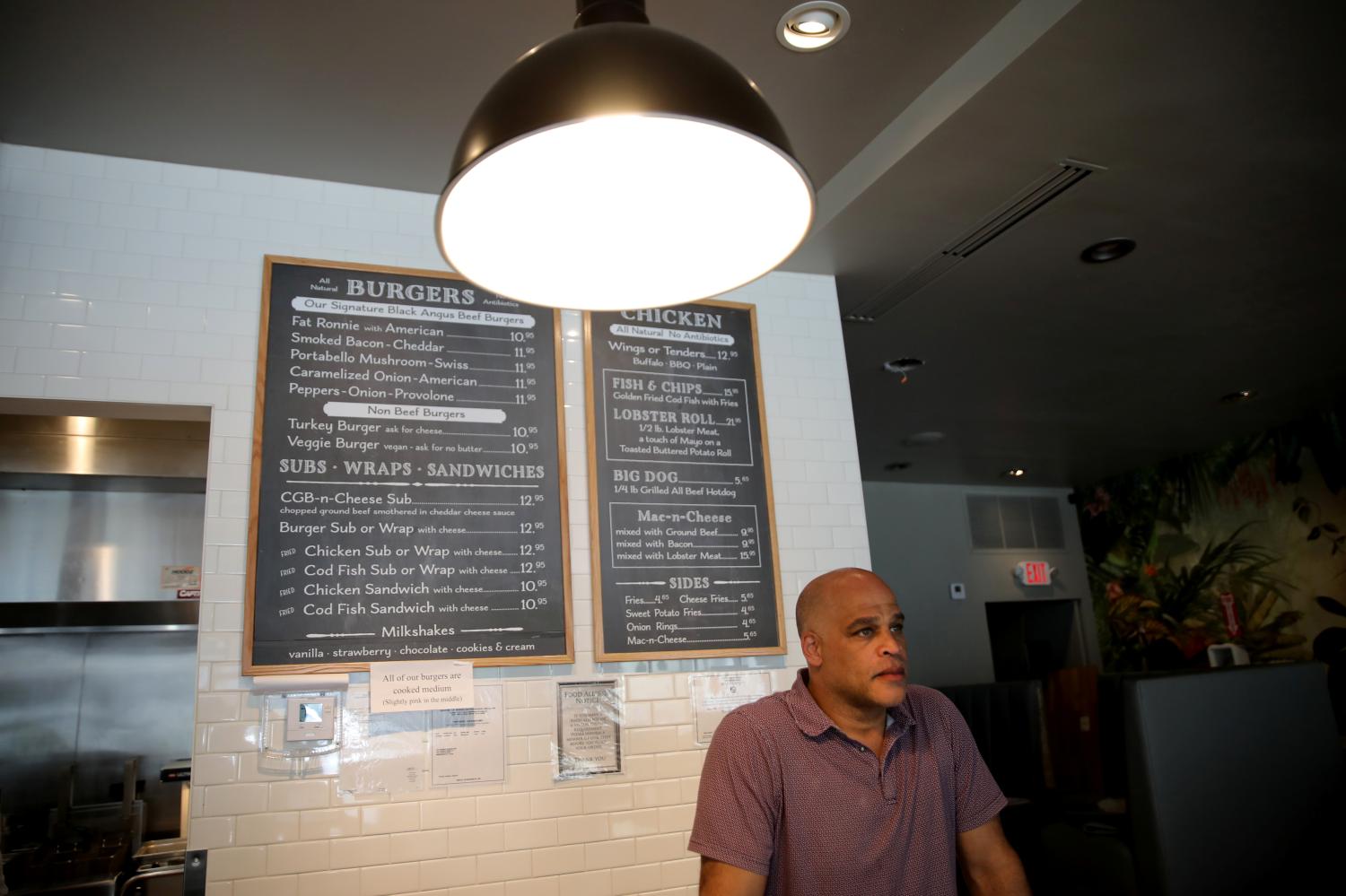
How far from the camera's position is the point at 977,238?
3361 mm

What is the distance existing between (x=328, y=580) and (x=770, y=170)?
1.82 meters

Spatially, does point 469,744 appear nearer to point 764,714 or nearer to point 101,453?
point 764,714

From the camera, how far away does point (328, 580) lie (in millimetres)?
2609

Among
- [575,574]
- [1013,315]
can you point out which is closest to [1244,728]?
[1013,315]

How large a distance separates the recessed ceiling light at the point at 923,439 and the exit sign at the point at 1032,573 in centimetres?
213

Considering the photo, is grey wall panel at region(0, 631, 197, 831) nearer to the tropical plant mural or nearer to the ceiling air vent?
the ceiling air vent

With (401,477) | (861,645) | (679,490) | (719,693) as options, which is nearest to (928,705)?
(861,645)

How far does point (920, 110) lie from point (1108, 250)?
4.24 ft

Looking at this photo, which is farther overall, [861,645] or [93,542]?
[93,542]

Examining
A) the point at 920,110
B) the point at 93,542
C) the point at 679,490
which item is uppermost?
the point at 920,110

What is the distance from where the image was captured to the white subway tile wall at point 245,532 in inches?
96.2

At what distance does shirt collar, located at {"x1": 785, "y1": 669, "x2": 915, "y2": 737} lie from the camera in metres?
1.86

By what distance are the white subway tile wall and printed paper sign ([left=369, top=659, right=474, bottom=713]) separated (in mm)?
123

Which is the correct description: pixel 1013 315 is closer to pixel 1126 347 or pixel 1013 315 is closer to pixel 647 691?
pixel 1126 347
